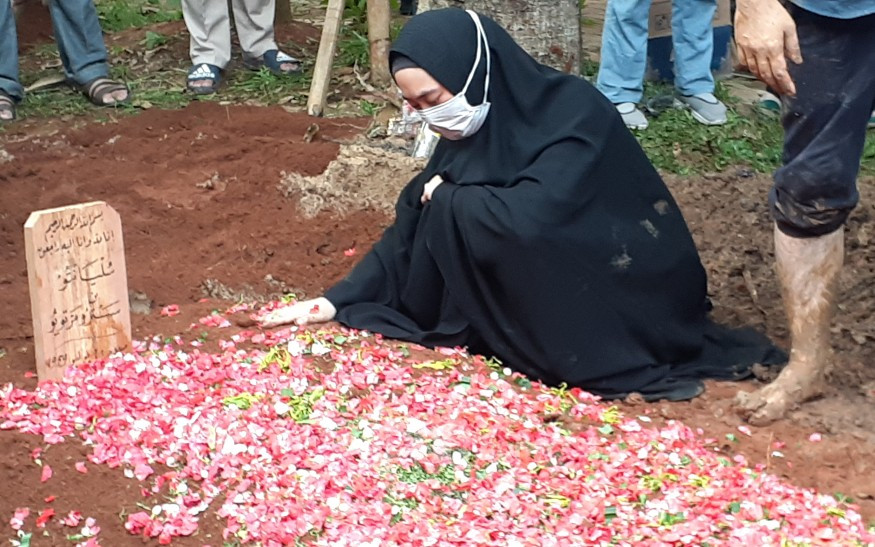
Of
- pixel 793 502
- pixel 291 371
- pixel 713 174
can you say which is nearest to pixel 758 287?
pixel 713 174

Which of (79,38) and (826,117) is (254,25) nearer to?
(79,38)

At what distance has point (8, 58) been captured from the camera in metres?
6.68

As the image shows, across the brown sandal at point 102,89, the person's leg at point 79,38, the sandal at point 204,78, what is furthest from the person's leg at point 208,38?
the person's leg at point 79,38

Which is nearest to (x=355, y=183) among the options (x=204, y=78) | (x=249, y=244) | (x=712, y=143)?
(x=249, y=244)

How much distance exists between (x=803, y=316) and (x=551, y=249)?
0.79 metres

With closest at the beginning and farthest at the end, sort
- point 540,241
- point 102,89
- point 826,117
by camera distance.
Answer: point 826,117
point 540,241
point 102,89

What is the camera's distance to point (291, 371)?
11.7 ft

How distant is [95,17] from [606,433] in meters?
4.78

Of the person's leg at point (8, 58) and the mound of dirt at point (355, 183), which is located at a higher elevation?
the person's leg at point (8, 58)

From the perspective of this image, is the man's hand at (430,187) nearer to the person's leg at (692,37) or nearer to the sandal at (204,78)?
the person's leg at (692,37)

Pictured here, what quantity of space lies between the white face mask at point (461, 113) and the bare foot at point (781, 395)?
47.3 inches

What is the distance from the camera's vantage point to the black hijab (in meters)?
3.71

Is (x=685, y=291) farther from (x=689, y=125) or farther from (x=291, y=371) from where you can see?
(x=689, y=125)

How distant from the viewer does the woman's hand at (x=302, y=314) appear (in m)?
3.89
